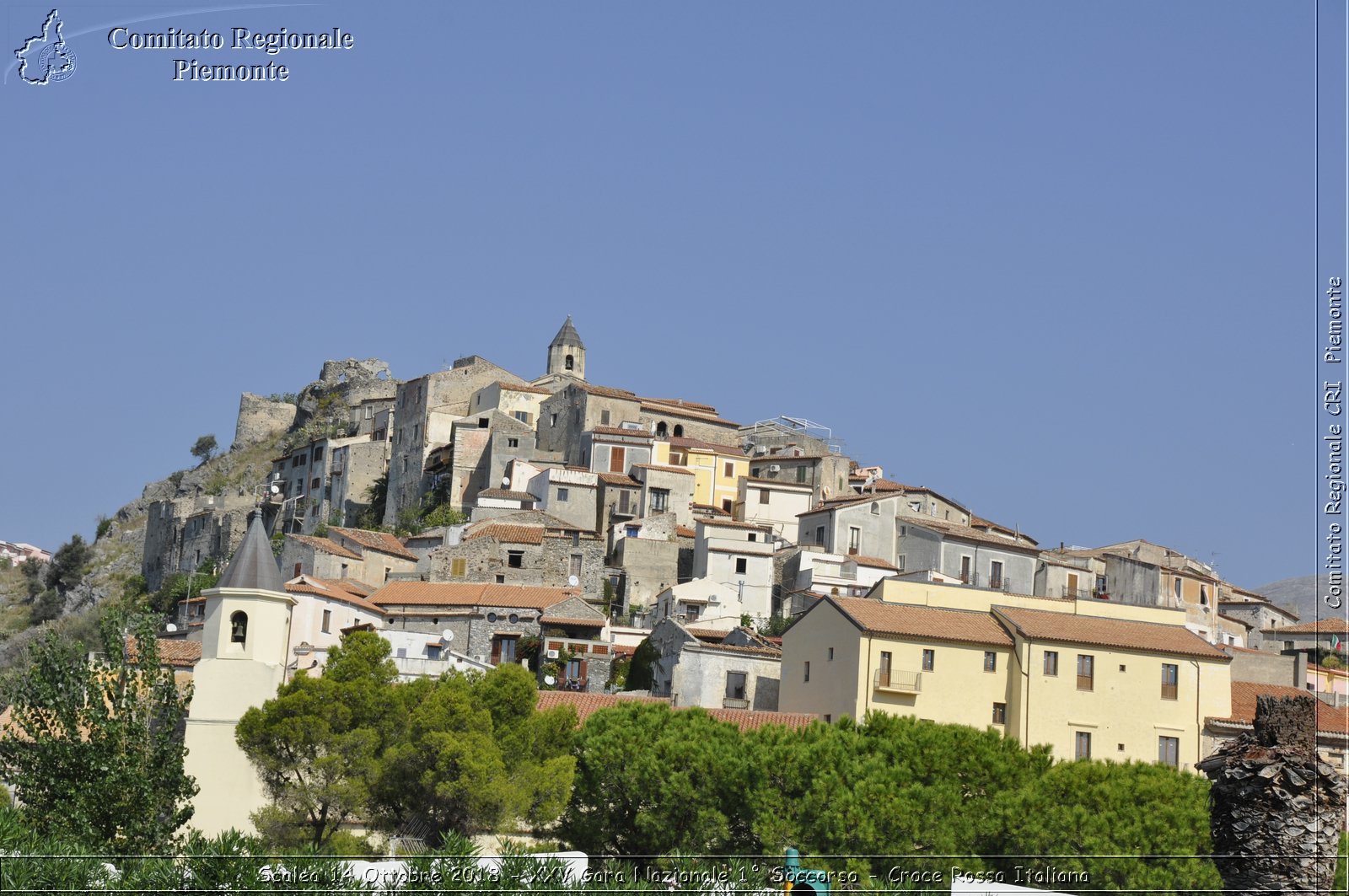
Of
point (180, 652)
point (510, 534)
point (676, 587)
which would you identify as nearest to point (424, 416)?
point (510, 534)

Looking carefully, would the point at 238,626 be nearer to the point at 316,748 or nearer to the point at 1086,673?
the point at 316,748

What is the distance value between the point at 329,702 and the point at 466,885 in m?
15.4

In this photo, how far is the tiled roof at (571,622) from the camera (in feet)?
196

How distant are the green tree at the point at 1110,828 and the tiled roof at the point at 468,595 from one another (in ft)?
93.5

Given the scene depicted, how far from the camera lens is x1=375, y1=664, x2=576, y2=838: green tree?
120 ft

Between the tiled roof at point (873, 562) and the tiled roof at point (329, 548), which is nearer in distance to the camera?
the tiled roof at point (873, 562)

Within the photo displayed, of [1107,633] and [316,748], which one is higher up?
[1107,633]

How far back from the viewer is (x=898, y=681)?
47.0 meters

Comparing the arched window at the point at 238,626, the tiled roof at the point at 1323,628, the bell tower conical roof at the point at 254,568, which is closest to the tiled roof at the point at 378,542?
the bell tower conical roof at the point at 254,568

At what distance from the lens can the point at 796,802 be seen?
35219 mm

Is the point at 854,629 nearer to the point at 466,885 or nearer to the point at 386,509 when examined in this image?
the point at 466,885

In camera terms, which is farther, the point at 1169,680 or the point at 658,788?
the point at 1169,680

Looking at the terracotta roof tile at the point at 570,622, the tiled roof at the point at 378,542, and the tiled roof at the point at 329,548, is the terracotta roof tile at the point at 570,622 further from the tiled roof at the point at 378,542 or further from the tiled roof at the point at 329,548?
the tiled roof at the point at 378,542

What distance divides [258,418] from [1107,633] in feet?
287
